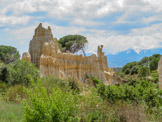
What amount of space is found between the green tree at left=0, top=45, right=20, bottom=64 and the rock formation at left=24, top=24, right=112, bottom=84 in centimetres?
1581

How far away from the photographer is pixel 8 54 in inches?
1863

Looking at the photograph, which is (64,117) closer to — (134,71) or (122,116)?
(122,116)

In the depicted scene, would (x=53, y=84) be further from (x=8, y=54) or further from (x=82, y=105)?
(x=8, y=54)

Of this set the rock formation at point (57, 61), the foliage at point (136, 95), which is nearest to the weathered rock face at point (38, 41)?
the rock formation at point (57, 61)

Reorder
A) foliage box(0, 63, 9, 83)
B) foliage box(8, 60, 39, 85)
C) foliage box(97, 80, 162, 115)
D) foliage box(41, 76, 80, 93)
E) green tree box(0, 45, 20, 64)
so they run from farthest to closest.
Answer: green tree box(0, 45, 20, 64)
foliage box(0, 63, 9, 83)
foliage box(8, 60, 39, 85)
foliage box(41, 76, 80, 93)
foliage box(97, 80, 162, 115)

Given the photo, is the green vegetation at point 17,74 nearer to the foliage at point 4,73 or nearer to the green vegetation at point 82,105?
the foliage at point 4,73

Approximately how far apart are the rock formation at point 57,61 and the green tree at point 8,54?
1581 centimetres

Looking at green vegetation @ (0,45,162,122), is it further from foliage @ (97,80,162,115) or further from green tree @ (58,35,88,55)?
green tree @ (58,35,88,55)

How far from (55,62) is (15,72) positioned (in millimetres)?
12681

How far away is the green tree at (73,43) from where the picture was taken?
2127 inches

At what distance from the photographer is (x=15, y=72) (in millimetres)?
19484

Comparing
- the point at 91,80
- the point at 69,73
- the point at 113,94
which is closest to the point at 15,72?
the point at 113,94

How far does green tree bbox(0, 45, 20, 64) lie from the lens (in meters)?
46.8

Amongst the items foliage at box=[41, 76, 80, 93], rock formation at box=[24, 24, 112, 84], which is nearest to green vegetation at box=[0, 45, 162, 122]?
foliage at box=[41, 76, 80, 93]
